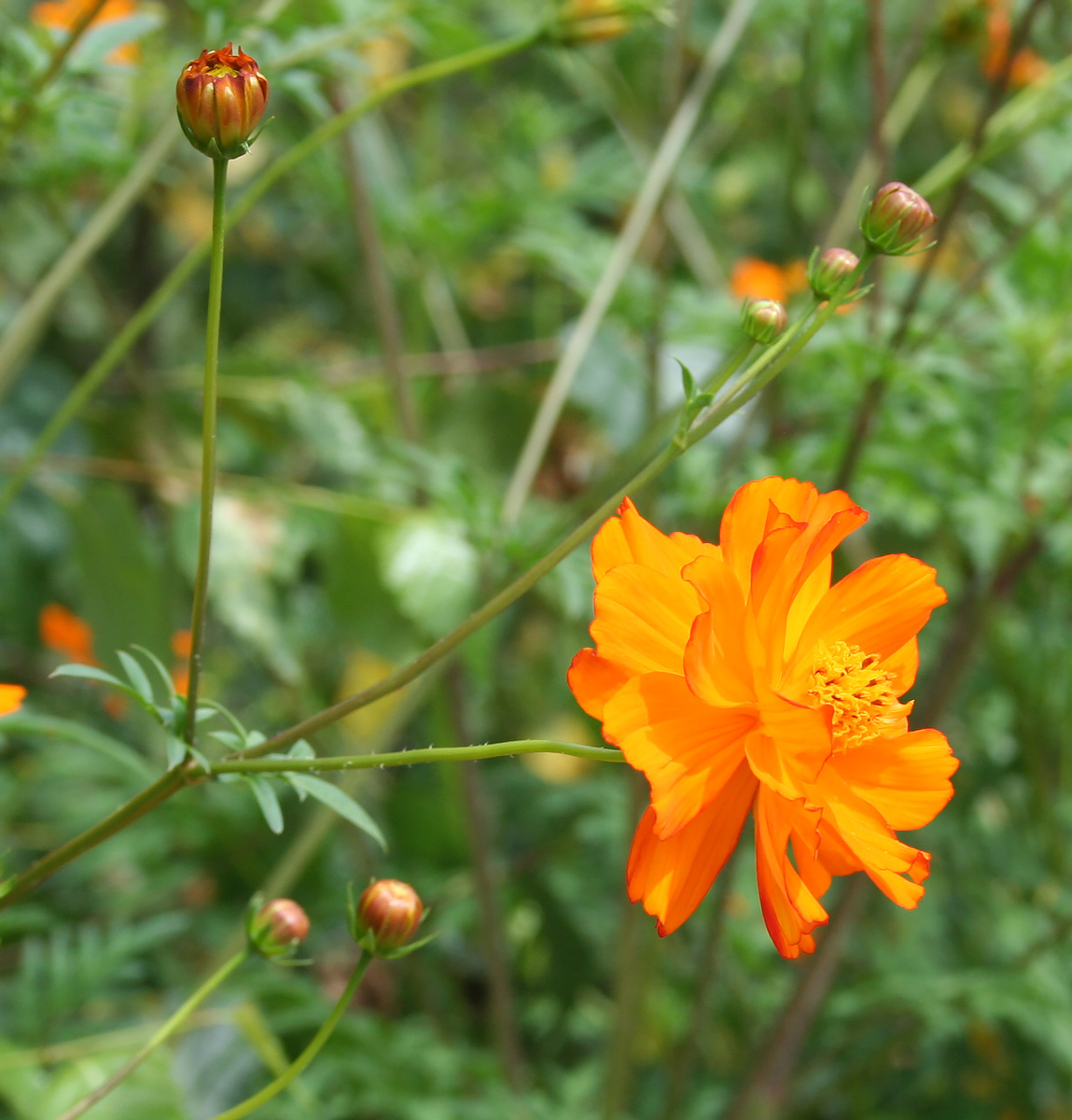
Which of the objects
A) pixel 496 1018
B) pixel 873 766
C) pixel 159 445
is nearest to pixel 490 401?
pixel 159 445

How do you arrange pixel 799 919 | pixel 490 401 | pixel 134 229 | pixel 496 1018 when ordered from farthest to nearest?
pixel 134 229, pixel 490 401, pixel 496 1018, pixel 799 919

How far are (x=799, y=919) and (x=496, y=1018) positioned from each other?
589mm

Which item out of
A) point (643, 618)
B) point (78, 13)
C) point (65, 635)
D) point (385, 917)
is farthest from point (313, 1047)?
point (65, 635)

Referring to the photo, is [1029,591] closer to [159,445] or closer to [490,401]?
[490,401]

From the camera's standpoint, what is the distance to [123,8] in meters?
0.79

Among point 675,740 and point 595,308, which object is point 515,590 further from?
point 595,308

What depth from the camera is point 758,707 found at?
34 cm

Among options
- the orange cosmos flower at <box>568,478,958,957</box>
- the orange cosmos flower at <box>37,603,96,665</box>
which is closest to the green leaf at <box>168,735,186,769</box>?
the orange cosmos flower at <box>568,478,958,957</box>

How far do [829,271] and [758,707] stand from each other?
0.13 m

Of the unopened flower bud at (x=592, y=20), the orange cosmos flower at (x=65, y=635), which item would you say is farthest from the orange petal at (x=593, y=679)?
the orange cosmos flower at (x=65, y=635)

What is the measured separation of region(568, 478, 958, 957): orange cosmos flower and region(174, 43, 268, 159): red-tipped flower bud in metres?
0.14

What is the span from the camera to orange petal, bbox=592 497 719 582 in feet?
1.06

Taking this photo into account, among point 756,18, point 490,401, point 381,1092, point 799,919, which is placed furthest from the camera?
point 490,401

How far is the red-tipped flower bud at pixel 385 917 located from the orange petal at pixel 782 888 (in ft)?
0.33
